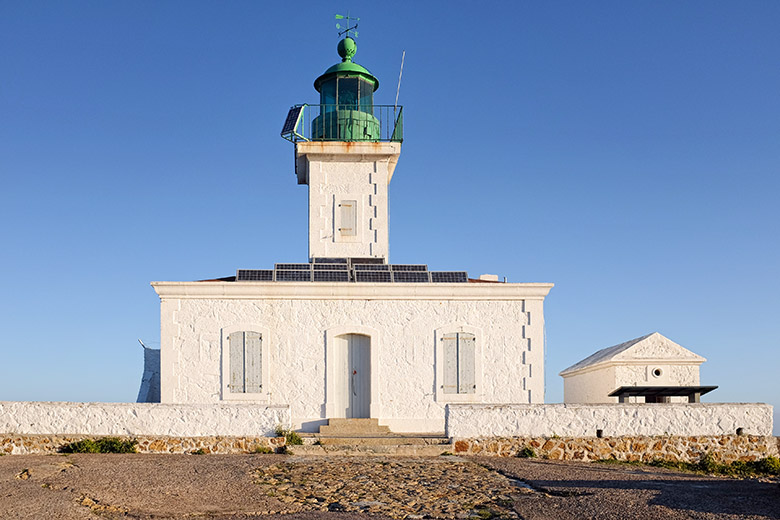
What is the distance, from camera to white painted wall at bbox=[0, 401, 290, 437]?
41.6 ft

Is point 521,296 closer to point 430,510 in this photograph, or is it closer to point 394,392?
point 394,392

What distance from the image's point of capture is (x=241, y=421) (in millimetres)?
12688

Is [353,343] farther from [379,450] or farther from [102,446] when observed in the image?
[102,446]

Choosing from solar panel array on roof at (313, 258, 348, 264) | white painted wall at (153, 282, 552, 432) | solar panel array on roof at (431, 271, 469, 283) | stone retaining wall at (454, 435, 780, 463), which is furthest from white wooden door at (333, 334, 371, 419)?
stone retaining wall at (454, 435, 780, 463)

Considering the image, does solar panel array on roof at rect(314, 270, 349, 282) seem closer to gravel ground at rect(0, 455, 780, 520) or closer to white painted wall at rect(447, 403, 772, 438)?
white painted wall at rect(447, 403, 772, 438)

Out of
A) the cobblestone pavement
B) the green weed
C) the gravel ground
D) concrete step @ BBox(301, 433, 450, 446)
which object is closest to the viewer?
the gravel ground

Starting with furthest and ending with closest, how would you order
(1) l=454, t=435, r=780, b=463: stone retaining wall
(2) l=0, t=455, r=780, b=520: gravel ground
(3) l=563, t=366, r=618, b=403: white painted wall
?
(3) l=563, t=366, r=618, b=403: white painted wall
(1) l=454, t=435, r=780, b=463: stone retaining wall
(2) l=0, t=455, r=780, b=520: gravel ground

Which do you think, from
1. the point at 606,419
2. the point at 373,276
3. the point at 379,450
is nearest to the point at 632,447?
the point at 606,419

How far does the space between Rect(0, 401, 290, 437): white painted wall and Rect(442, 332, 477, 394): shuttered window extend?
3829mm

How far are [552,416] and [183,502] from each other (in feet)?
23.3

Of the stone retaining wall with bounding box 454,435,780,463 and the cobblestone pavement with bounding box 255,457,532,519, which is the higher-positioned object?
the cobblestone pavement with bounding box 255,457,532,519

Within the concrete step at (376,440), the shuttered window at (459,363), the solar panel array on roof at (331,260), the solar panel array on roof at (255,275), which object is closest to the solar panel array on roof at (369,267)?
the solar panel array on roof at (331,260)

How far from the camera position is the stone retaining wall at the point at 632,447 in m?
12.8

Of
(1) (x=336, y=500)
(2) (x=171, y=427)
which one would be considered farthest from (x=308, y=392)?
(1) (x=336, y=500)
